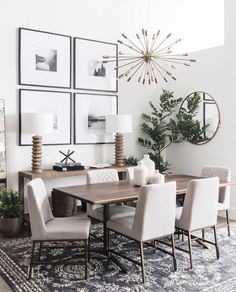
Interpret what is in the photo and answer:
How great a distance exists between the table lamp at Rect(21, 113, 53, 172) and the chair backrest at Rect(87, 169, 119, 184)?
0.85 m

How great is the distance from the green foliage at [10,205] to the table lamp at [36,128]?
0.50 m

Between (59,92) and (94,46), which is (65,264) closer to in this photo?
(59,92)

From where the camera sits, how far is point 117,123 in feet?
17.1

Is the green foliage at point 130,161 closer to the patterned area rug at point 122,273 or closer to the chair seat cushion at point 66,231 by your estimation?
the patterned area rug at point 122,273

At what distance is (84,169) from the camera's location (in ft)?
16.1

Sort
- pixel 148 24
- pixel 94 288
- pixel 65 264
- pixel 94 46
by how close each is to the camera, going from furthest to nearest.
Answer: pixel 148 24 < pixel 94 46 < pixel 65 264 < pixel 94 288

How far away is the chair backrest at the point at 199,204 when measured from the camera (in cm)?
328

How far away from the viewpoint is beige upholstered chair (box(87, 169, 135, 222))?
380 centimetres

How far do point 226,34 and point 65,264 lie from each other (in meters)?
4.19

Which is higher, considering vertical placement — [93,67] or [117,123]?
[93,67]

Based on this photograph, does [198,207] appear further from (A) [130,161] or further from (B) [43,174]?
(A) [130,161]

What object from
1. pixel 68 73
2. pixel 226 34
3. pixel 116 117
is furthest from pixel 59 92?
pixel 226 34

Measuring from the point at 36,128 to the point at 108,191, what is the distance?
1581 mm

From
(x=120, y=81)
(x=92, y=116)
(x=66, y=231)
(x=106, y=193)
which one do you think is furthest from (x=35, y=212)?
(x=120, y=81)
